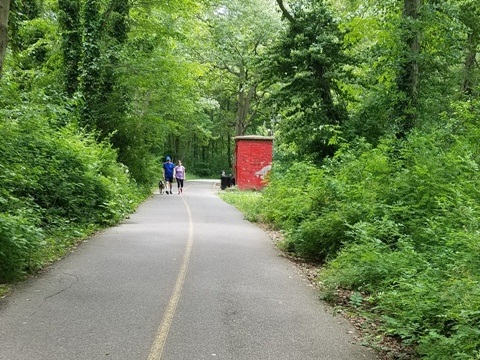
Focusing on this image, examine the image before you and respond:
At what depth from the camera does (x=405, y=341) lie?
15.1 ft

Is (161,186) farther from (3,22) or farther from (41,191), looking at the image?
(3,22)

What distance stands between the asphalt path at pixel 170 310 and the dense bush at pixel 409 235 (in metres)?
0.66

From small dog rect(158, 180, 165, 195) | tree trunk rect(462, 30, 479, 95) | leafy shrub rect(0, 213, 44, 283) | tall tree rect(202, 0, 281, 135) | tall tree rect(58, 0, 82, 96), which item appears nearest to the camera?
leafy shrub rect(0, 213, 44, 283)

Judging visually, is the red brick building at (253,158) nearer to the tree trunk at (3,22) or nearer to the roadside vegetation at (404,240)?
the roadside vegetation at (404,240)

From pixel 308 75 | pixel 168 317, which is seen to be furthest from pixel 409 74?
pixel 168 317

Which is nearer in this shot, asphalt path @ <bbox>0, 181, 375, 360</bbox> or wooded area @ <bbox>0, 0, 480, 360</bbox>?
asphalt path @ <bbox>0, 181, 375, 360</bbox>

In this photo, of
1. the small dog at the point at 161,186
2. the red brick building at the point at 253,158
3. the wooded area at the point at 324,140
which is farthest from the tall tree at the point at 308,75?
the red brick building at the point at 253,158

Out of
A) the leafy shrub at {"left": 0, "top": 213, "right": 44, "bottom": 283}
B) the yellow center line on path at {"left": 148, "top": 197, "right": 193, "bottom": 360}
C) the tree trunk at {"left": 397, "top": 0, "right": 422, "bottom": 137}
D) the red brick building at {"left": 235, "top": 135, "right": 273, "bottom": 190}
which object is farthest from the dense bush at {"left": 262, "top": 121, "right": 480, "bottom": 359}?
the red brick building at {"left": 235, "top": 135, "right": 273, "bottom": 190}

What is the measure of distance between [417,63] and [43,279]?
1142 centimetres

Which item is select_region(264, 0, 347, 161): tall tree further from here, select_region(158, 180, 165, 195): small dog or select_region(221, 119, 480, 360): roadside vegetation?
select_region(158, 180, 165, 195): small dog

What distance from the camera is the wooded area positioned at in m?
6.11

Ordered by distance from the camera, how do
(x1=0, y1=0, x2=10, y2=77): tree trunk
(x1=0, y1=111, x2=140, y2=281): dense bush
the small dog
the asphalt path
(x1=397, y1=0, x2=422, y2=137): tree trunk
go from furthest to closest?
the small dog → (x1=397, y1=0, x2=422, y2=137): tree trunk → (x1=0, y1=0, x2=10, y2=77): tree trunk → (x1=0, y1=111, x2=140, y2=281): dense bush → the asphalt path

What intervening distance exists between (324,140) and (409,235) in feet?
30.2

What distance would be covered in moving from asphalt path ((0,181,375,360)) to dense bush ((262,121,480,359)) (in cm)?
66
